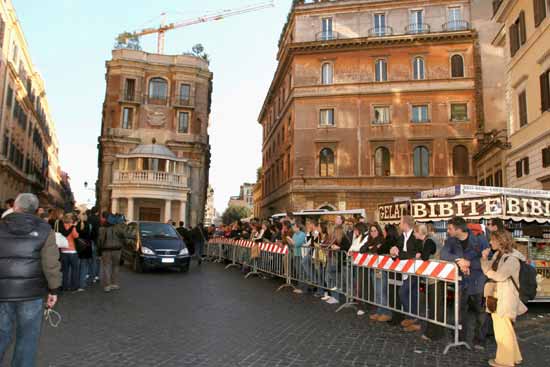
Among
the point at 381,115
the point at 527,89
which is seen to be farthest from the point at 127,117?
the point at 527,89

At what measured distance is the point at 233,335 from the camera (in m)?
6.49

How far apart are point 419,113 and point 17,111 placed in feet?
111

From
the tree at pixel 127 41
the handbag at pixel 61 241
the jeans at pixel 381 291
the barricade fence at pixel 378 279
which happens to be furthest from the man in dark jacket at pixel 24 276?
the tree at pixel 127 41

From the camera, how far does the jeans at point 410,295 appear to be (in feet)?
23.2

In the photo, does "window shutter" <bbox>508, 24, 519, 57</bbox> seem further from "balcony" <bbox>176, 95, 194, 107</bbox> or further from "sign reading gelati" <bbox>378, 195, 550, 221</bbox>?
"balcony" <bbox>176, 95, 194, 107</bbox>

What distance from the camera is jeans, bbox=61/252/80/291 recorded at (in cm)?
1016

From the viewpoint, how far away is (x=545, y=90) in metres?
17.0

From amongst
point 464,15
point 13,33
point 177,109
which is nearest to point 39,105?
point 13,33

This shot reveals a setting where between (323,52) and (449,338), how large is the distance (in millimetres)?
29288

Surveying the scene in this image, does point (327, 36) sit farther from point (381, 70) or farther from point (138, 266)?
point (138, 266)

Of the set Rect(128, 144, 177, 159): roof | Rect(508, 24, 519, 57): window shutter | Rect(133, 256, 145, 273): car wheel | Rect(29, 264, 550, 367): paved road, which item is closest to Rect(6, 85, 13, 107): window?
Rect(128, 144, 177, 159): roof

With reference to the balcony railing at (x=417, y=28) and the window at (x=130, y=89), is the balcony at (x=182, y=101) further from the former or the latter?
the balcony railing at (x=417, y=28)

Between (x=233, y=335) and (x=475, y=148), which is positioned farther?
(x=475, y=148)

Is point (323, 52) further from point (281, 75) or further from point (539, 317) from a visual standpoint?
point (539, 317)
